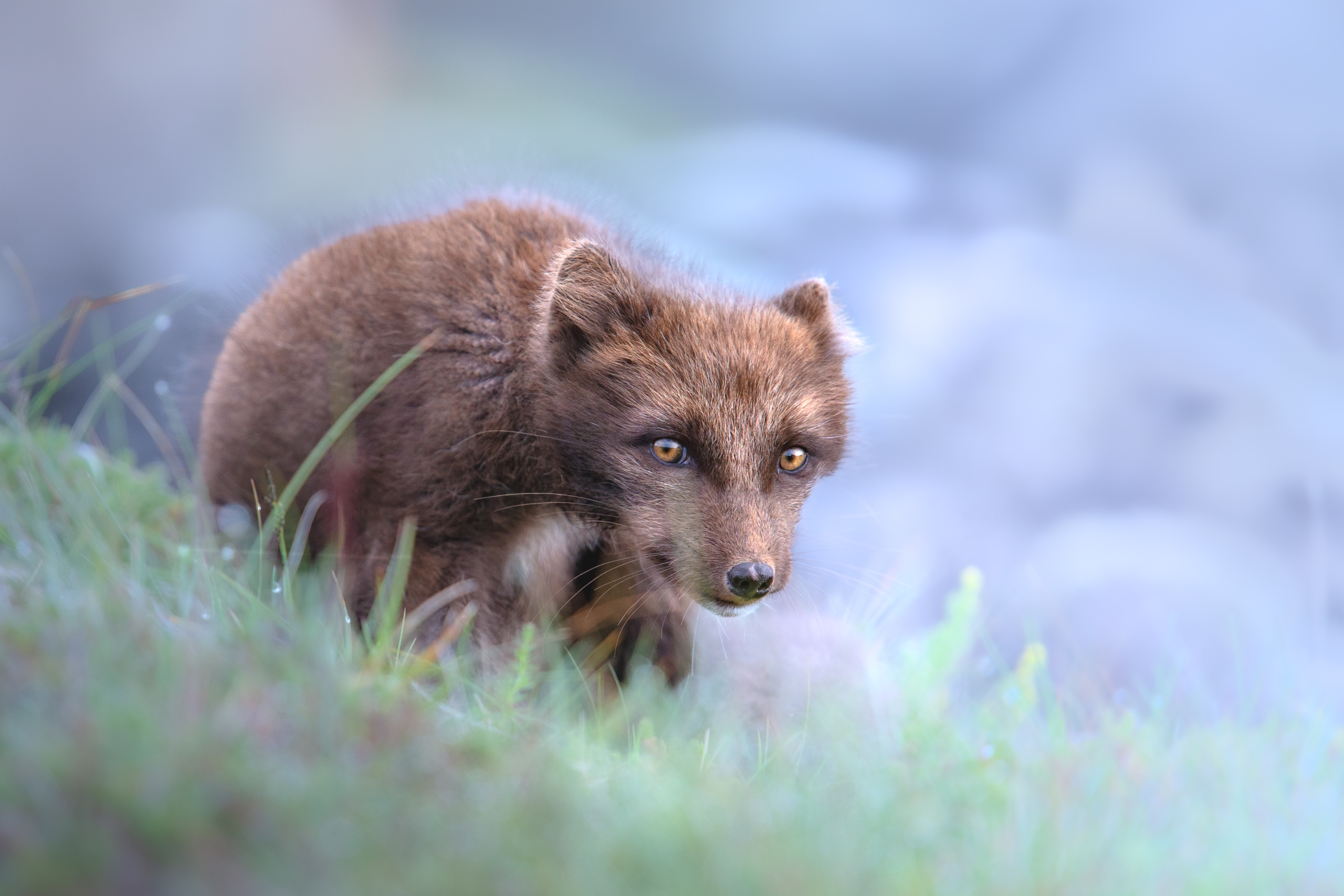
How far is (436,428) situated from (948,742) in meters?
2.07

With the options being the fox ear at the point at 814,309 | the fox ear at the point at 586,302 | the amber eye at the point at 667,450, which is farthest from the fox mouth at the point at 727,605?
the fox ear at the point at 814,309

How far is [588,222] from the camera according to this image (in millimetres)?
4402

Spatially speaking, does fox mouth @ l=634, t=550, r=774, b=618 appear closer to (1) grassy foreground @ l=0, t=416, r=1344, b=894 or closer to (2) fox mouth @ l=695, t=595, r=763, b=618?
(2) fox mouth @ l=695, t=595, r=763, b=618

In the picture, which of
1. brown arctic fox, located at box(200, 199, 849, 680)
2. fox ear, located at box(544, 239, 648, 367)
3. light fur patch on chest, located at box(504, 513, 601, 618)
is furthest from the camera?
light fur patch on chest, located at box(504, 513, 601, 618)

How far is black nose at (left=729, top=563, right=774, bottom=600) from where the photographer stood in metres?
3.31

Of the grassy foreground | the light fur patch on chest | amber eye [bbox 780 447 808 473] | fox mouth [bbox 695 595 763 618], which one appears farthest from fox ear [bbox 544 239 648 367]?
the grassy foreground

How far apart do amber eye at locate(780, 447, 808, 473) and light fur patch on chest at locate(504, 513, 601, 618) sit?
0.77m

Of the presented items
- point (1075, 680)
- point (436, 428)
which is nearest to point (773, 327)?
point (436, 428)

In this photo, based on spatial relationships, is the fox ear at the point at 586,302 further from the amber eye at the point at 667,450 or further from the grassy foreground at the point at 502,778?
the grassy foreground at the point at 502,778

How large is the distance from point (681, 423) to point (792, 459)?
1.61ft

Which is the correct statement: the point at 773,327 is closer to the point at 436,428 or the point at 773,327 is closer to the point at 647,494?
the point at 647,494

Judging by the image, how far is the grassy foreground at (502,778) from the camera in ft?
5.05

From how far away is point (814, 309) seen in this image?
4.14m

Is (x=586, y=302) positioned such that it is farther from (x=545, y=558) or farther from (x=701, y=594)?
(x=701, y=594)
